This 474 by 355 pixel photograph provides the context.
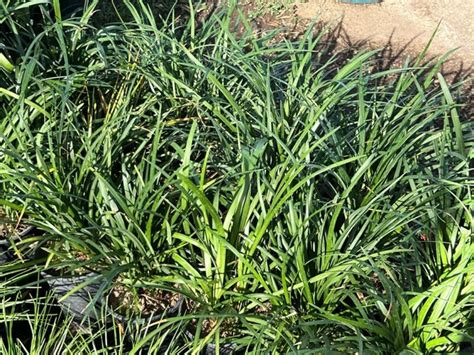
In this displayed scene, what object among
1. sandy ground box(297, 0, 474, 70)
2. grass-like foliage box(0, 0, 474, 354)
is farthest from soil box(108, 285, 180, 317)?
sandy ground box(297, 0, 474, 70)

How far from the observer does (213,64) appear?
8.47ft

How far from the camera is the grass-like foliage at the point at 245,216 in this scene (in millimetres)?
1945

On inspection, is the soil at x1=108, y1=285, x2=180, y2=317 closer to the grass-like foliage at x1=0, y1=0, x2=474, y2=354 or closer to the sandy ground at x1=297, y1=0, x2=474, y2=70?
the grass-like foliage at x1=0, y1=0, x2=474, y2=354

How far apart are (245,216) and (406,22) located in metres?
2.96

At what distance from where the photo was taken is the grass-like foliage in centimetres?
195

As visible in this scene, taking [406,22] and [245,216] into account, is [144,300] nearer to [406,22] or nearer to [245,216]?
[245,216]

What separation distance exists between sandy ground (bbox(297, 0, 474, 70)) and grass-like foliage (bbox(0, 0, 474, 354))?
194 cm

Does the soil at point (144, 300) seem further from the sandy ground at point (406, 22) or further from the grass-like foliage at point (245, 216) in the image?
the sandy ground at point (406, 22)

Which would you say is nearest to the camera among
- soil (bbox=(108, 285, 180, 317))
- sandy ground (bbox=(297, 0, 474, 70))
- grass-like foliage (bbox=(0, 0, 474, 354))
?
grass-like foliage (bbox=(0, 0, 474, 354))

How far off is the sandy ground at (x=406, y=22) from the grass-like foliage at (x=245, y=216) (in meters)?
1.94

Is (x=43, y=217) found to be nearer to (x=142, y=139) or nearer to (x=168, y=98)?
(x=142, y=139)

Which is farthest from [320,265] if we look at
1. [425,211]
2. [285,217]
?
[425,211]

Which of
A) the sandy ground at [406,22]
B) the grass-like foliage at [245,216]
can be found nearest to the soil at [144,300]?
the grass-like foliage at [245,216]

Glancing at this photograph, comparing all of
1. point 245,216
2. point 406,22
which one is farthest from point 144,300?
point 406,22
